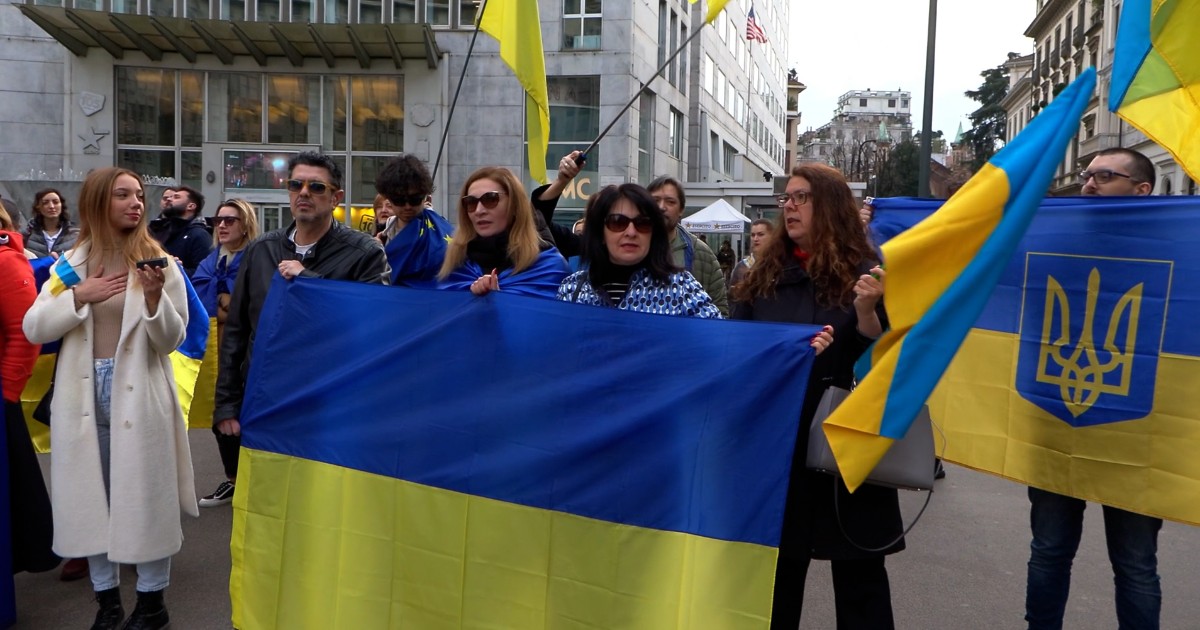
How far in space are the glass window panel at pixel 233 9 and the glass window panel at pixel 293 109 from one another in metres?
1.71

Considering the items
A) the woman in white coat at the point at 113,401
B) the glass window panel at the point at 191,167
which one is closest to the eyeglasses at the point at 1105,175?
the woman in white coat at the point at 113,401

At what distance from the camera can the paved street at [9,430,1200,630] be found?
4387mm

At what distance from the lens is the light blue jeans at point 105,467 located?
3.99m

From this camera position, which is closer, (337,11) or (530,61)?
(530,61)

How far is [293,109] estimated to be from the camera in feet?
80.8

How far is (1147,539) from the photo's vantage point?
340 cm

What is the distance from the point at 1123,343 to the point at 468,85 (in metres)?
21.9

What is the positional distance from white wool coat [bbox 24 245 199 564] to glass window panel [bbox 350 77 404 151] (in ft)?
69.9

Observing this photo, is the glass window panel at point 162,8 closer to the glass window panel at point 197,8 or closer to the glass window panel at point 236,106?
the glass window panel at point 197,8

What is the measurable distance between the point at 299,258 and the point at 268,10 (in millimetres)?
22402

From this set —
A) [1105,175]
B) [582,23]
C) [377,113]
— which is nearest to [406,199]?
[1105,175]

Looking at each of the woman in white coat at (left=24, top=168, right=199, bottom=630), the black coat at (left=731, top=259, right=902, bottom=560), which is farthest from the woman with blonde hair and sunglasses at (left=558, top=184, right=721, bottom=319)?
the woman in white coat at (left=24, top=168, right=199, bottom=630)

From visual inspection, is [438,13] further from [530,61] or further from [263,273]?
[263,273]

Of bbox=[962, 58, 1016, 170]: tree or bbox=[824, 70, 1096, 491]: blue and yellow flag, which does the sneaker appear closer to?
bbox=[824, 70, 1096, 491]: blue and yellow flag
